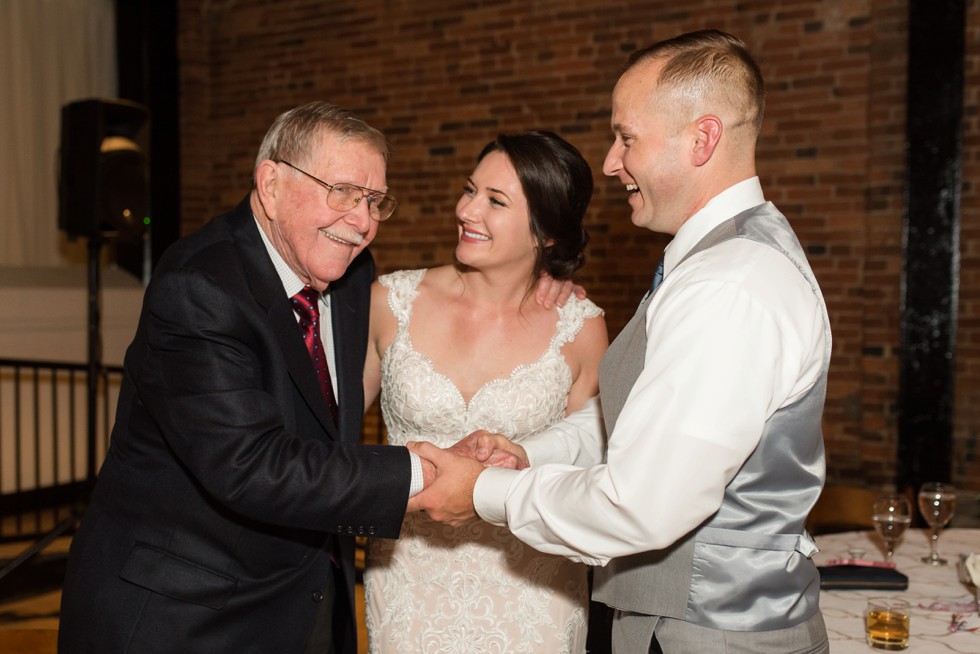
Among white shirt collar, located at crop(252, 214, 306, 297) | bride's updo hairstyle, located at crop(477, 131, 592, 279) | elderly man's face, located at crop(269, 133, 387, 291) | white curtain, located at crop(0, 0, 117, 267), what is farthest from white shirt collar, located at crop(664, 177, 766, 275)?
white curtain, located at crop(0, 0, 117, 267)

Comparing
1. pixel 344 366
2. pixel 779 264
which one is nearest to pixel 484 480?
pixel 344 366

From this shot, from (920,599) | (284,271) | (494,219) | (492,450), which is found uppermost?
(494,219)

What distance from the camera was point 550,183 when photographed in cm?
263

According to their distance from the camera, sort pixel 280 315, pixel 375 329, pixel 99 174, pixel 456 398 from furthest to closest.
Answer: pixel 99 174 < pixel 375 329 < pixel 456 398 < pixel 280 315

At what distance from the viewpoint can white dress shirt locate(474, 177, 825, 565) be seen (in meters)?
1.41

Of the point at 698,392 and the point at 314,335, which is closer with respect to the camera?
the point at 698,392

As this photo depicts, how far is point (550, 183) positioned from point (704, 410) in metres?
1.34

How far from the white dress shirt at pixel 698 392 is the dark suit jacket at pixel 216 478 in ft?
1.78

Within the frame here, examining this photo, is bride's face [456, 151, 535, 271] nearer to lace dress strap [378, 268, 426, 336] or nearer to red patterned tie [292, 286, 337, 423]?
lace dress strap [378, 268, 426, 336]

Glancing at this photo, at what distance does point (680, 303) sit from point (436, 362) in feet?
4.13

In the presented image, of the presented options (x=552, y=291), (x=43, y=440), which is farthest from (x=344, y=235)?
(x=43, y=440)

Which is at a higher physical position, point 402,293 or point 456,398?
point 402,293

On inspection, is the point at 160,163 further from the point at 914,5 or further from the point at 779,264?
the point at 779,264

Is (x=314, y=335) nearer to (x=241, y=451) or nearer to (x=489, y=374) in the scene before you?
(x=241, y=451)
